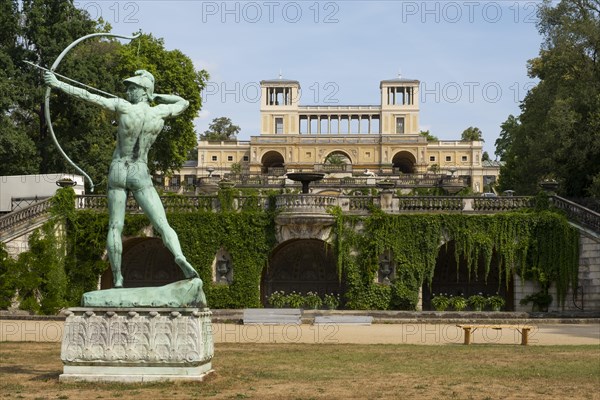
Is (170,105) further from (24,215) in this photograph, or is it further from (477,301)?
(477,301)

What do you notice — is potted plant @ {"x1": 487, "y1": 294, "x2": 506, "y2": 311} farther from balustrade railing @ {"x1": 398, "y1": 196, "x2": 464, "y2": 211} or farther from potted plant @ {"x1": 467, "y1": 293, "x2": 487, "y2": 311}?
balustrade railing @ {"x1": 398, "y1": 196, "x2": 464, "y2": 211}

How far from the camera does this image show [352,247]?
1268 inches

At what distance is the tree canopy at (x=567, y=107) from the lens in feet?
117

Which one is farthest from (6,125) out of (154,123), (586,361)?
(586,361)

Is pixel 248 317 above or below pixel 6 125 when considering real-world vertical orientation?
below

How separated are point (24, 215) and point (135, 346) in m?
20.5

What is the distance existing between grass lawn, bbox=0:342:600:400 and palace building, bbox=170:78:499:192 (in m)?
71.5

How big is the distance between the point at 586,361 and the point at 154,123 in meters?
8.92

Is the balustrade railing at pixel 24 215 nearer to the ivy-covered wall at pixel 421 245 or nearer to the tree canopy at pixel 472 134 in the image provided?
the ivy-covered wall at pixel 421 245

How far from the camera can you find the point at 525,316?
94.1 ft

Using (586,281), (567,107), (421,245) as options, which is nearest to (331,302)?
(421,245)

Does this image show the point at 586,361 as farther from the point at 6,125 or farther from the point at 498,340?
the point at 6,125

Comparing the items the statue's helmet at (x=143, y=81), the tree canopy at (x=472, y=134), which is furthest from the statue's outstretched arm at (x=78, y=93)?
the tree canopy at (x=472, y=134)

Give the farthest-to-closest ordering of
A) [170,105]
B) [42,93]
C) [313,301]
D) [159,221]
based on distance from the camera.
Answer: [42,93] < [313,301] < [170,105] < [159,221]
